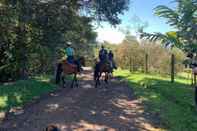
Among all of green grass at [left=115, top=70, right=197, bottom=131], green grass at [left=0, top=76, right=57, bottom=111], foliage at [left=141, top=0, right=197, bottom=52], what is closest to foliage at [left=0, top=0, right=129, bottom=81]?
green grass at [left=0, top=76, right=57, bottom=111]

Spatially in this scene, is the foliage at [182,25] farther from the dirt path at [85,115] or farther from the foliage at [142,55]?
the foliage at [142,55]

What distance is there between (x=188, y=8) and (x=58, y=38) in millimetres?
14896

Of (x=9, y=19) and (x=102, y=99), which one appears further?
(x=9, y=19)

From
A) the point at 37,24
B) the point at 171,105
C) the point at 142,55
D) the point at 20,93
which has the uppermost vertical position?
the point at 37,24

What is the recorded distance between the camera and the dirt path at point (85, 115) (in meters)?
12.8

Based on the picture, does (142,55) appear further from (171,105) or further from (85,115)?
(85,115)

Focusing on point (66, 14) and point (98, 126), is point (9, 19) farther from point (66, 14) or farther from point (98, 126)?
point (98, 126)

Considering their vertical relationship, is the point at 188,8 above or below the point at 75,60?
above

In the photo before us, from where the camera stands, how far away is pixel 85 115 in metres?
14.6

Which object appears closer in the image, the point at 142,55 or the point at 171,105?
the point at 171,105

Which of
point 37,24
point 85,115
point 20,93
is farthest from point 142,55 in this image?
point 85,115

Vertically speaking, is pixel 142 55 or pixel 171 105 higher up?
pixel 142 55

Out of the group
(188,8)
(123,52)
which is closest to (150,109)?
(188,8)

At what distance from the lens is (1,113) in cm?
1491
